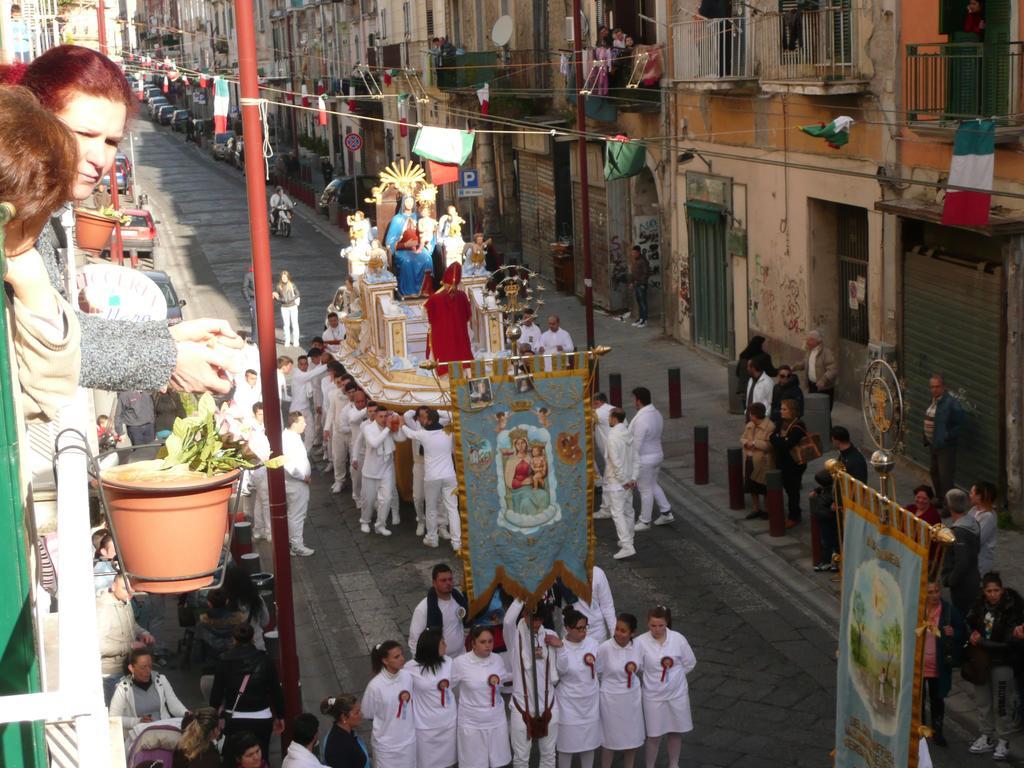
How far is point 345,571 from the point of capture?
650 inches

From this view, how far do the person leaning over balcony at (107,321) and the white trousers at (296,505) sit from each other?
1223 centimetres

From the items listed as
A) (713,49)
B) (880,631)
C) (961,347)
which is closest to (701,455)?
(961,347)

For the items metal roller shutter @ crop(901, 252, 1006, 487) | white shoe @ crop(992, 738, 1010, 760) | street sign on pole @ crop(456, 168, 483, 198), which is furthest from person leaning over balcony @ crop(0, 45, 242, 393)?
street sign on pole @ crop(456, 168, 483, 198)

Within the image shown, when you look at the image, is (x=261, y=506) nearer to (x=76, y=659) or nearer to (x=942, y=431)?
(x=942, y=431)

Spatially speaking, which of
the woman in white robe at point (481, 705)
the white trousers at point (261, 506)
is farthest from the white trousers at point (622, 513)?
the woman in white robe at point (481, 705)

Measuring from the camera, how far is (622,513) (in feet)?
52.3

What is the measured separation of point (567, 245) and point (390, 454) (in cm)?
1684

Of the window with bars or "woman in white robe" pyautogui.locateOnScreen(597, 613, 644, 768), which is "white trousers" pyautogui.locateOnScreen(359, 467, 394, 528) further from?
the window with bars

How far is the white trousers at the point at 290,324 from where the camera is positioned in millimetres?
27969

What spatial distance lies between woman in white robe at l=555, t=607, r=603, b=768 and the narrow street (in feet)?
2.73

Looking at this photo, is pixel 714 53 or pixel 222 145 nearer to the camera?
pixel 714 53

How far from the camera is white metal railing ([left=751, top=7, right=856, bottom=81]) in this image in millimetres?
20125

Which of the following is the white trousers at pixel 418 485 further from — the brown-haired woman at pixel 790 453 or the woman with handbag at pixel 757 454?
the brown-haired woman at pixel 790 453

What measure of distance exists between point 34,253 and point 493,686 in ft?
25.0
